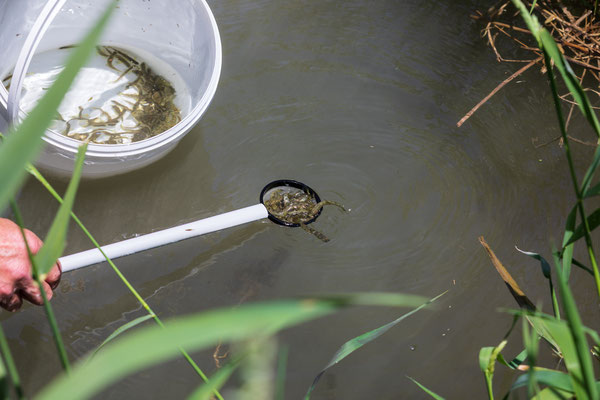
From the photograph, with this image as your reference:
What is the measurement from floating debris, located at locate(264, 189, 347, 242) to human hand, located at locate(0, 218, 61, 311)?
1.53ft

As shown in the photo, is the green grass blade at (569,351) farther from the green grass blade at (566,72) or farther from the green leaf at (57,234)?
the green leaf at (57,234)

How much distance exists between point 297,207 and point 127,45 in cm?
68

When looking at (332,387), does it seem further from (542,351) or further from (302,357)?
(542,351)

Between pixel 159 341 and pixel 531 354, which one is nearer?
pixel 159 341

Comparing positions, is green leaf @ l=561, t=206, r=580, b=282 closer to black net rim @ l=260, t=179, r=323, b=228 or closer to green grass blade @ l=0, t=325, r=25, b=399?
green grass blade @ l=0, t=325, r=25, b=399

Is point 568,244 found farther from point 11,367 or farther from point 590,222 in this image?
point 11,367

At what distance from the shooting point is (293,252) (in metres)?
1.13

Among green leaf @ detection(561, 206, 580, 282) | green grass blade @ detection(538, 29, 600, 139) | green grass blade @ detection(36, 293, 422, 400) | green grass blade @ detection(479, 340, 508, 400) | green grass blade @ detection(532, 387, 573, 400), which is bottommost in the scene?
green grass blade @ detection(532, 387, 573, 400)

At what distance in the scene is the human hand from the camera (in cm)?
78

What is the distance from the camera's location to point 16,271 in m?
0.79

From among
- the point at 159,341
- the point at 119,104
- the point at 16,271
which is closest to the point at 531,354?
the point at 159,341

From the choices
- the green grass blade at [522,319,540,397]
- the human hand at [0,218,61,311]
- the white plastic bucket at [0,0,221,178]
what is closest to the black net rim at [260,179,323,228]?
the white plastic bucket at [0,0,221,178]

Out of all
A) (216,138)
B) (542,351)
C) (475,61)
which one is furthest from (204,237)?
(475,61)

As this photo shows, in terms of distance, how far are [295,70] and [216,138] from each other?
0.99 feet
